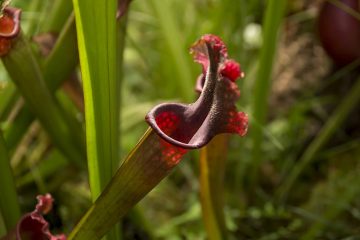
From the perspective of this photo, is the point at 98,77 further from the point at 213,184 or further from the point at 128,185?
the point at 213,184

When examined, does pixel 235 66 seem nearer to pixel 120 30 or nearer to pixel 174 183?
pixel 120 30

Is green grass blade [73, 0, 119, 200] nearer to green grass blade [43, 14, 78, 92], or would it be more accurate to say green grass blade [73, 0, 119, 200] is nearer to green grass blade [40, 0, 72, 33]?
green grass blade [43, 14, 78, 92]

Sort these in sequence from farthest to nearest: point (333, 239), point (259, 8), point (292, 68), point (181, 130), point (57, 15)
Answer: point (259, 8) < point (292, 68) < point (333, 239) < point (57, 15) < point (181, 130)

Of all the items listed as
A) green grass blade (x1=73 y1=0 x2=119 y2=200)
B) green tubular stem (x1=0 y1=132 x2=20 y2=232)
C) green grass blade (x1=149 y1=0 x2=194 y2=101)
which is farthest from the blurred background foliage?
green grass blade (x1=73 y1=0 x2=119 y2=200)

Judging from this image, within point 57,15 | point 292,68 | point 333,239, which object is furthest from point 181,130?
point 292,68

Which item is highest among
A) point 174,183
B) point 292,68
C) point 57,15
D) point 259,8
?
point 57,15

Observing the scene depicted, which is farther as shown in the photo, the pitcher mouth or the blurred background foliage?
the blurred background foliage
